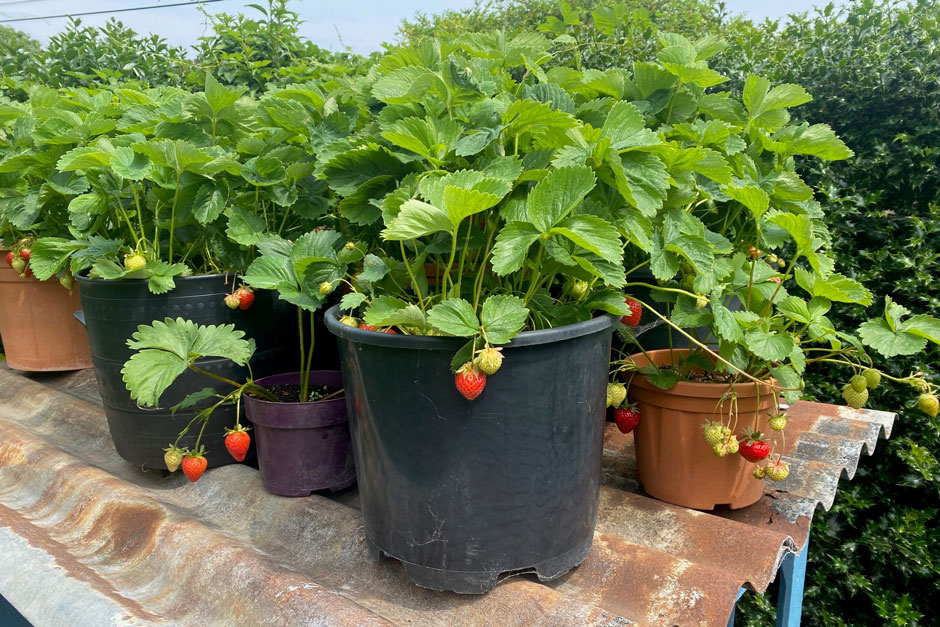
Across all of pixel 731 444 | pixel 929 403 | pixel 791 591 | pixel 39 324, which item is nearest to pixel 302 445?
pixel 731 444

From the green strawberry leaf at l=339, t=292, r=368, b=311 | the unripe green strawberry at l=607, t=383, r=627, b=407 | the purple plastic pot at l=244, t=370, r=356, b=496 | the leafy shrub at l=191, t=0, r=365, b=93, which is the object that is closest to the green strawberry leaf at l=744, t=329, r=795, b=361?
the unripe green strawberry at l=607, t=383, r=627, b=407

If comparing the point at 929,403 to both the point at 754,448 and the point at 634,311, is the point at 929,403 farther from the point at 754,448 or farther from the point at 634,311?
the point at 634,311

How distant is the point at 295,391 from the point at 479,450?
688mm

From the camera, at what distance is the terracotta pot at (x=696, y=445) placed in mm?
1279

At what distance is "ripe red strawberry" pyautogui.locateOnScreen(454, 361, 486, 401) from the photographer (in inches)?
34.2

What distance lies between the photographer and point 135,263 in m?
1.38

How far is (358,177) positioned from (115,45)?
3.50m

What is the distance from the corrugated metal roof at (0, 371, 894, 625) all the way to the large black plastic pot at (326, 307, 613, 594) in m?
0.07

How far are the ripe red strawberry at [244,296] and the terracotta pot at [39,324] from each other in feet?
3.92

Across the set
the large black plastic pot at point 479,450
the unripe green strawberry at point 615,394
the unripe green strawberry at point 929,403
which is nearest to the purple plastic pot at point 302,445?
the large black plastic pot at point 479,450

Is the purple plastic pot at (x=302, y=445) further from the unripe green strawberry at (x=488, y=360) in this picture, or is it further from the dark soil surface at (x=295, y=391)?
the unripe green strawberry at (x=488, y=360)

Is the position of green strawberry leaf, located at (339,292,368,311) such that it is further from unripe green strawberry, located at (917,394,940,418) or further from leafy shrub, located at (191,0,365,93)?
leafy shrub, located at (191,0,365,93)

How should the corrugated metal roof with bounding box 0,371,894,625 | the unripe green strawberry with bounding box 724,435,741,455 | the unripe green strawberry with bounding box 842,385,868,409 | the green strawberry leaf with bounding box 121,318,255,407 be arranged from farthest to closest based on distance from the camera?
the unripe green strawberry with bounding box 842,385,868,409 → the unripe green strawberry with bounding box 724,435,741,455 → the green strawberry leaf with bounding box 121,318,255,407 → the corrugated metal roof with bounding box 0,371,894,625

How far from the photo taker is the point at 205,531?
1201 mm
